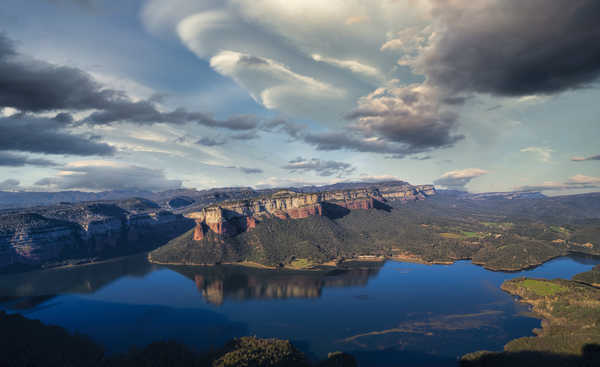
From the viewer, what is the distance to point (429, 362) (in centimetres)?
8881

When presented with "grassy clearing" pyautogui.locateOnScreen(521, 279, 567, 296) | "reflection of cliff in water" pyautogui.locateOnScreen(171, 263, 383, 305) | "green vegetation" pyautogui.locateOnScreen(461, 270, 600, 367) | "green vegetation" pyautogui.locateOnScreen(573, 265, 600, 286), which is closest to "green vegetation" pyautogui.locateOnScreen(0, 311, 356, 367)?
"green vegetation" pyautogui.locateOnScreen(461, 270, 600, 367)

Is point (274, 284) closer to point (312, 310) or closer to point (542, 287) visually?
point (312, 310)

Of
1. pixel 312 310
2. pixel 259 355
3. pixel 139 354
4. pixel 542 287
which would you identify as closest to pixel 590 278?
pixel 542 287

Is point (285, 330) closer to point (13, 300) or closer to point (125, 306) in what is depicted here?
point (125, 306)

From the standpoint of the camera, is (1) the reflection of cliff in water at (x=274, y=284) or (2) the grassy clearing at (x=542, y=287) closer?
(2) the grassy clearing at (x=542, y=287)

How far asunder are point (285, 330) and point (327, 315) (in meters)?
22.8

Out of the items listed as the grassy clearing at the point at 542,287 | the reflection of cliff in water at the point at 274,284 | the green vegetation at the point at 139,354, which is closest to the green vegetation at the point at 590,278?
the grassy clearing at the point at 542,287

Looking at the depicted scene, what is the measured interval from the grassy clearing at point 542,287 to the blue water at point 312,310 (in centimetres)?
1276

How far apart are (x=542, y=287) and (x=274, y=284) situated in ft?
464

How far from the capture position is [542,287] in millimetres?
139250

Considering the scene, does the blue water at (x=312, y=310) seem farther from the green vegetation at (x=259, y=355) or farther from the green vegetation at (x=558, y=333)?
the green vegetation at (x=259, y=355)

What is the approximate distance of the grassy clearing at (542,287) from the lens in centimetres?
13234

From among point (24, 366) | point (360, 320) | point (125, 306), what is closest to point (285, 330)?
point (360, 320)

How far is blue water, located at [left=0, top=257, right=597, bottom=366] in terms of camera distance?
4037 inches
